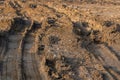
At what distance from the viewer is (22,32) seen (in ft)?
67.2

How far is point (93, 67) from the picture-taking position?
1413 cm

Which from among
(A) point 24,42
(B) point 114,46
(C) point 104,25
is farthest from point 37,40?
(C) point 104,25

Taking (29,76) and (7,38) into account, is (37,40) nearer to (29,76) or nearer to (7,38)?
(7,38)

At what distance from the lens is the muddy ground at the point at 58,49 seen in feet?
43.6

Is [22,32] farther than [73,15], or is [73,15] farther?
[73,15]

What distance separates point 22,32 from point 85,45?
15.6 feet

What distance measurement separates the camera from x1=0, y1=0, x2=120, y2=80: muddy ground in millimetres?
13297

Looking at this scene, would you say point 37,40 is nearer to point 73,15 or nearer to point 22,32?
point 22,32

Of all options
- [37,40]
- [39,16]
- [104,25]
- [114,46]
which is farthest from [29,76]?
[39,16]

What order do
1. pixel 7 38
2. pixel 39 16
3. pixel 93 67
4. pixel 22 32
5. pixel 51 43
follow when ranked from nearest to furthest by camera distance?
1. pixel 93 67
2. pixel 51 43
3. pixel 7 38
4. pixel 22 32
5. pixel 39 16

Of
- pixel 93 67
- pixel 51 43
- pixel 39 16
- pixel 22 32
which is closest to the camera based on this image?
pixel 93 67

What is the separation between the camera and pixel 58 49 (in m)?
16.5

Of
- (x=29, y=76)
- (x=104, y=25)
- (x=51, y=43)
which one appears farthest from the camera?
(x=104, y=25)

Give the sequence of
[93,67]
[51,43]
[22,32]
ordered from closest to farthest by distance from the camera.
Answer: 1. [93,67]
2. [51,43]
3. [22,32]
